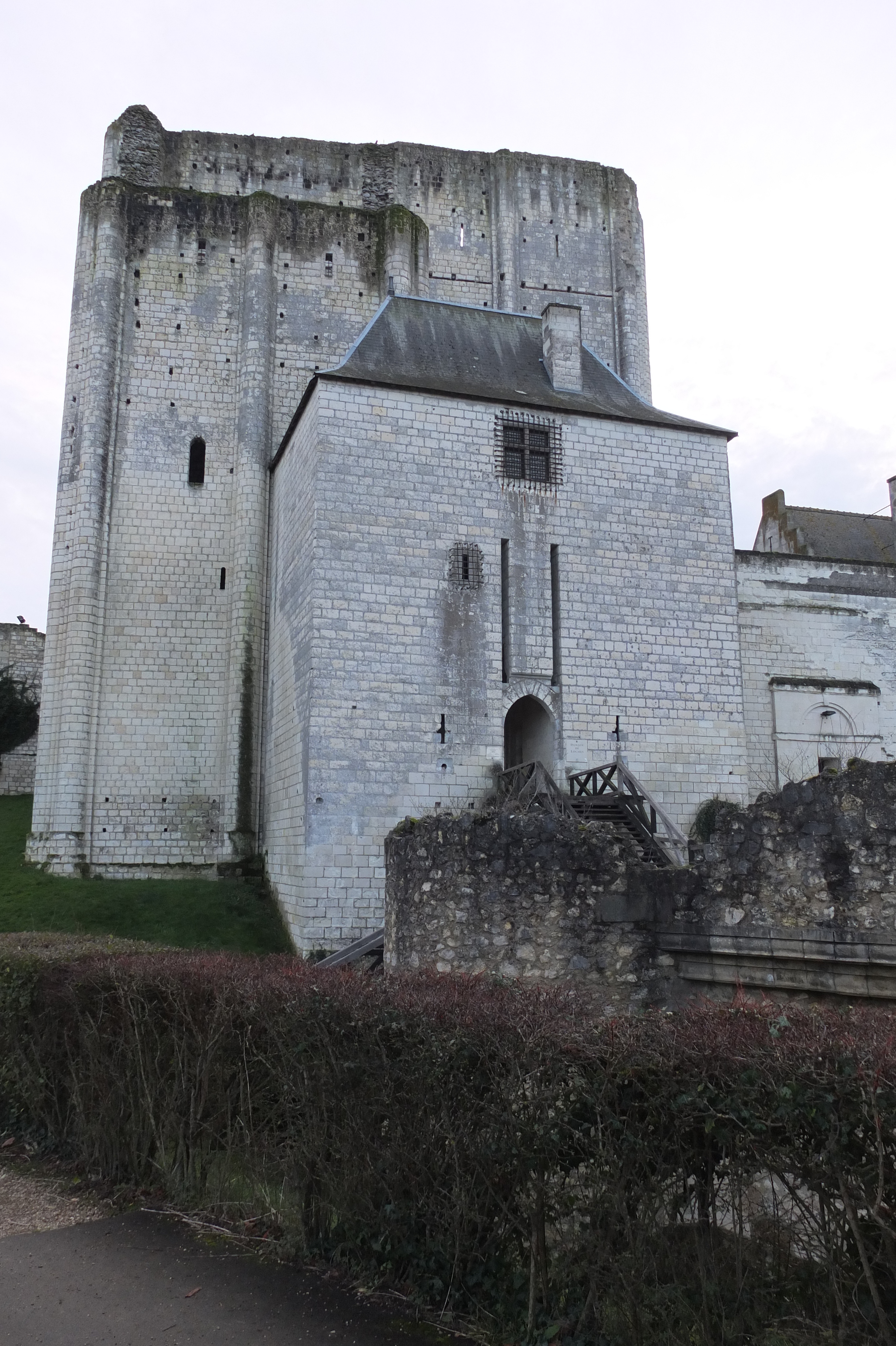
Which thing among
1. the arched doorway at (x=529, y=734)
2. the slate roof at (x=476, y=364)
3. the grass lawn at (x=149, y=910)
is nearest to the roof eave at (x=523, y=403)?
the slate roof at (x=476, y=364)

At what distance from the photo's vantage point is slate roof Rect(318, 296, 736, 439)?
18.2m

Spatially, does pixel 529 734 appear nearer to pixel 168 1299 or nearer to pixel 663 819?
pixel 663 819

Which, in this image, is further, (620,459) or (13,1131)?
(620,459)

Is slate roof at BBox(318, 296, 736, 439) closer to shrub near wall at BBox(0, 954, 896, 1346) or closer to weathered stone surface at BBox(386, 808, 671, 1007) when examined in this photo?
weathered stone surface at BBox(386, 808, 671, 1007)

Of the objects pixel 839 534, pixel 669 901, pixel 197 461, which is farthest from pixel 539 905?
pixel 839 534

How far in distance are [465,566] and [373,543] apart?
1.75 metres

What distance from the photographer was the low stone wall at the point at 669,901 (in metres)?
7.19

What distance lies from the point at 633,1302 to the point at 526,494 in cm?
1513

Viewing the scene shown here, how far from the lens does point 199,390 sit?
75.0ft

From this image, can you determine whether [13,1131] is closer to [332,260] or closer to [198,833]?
[198,833]

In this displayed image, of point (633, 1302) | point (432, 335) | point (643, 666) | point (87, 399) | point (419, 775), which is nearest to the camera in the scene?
point (633, 1302)

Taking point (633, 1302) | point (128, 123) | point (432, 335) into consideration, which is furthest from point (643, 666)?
point (128, 123)

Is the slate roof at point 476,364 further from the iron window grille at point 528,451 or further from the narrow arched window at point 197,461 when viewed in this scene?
the narrow arched window at point 197,461

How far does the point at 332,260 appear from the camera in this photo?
78.8 feet
